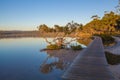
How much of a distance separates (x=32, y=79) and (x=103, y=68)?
3.09 meters

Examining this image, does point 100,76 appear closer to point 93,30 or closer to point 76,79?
point 76,79

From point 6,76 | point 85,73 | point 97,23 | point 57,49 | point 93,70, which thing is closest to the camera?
point 85,73

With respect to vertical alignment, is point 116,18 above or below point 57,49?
above

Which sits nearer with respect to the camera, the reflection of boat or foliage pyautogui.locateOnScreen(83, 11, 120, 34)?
the reflection of boat

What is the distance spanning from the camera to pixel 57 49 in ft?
64.6

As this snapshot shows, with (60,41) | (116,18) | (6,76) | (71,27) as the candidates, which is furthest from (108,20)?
(6,76)

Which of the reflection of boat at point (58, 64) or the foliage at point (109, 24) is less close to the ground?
the foliage at point (109, 24)

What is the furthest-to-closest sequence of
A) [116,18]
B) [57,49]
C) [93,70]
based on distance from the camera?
[116,18]
[57,49]
[93,70]

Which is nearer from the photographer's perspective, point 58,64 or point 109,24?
point 58,64

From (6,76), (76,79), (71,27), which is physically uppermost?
(71,27)

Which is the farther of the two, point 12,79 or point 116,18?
point 116,18

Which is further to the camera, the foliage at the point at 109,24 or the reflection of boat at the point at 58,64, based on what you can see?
the foliage at the point at 109,24

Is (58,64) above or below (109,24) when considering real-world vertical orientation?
below

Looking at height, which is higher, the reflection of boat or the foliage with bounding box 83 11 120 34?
the foliage with bounding box 83 11 120 34
